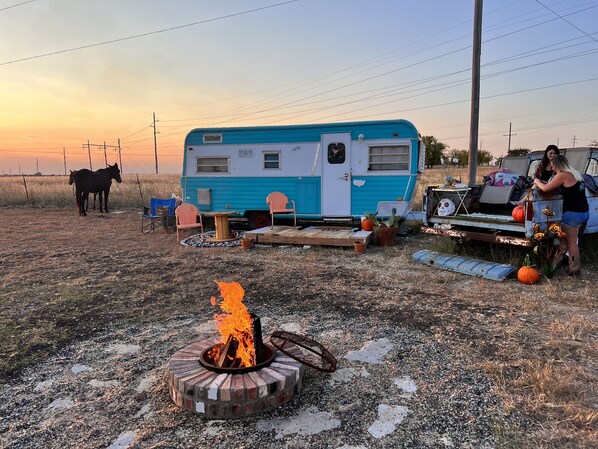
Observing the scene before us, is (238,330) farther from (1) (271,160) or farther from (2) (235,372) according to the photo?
(1) (271,160)

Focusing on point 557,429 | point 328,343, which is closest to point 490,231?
point 328,343

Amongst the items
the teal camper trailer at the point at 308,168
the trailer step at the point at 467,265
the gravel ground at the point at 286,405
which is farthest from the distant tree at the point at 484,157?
the gravel ground at the point at 286,405

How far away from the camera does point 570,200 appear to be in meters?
5.51

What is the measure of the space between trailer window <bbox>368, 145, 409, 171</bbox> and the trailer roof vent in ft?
11.8

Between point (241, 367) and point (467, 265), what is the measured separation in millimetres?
4283

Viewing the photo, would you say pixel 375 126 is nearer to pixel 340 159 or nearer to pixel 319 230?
pixel 340 159

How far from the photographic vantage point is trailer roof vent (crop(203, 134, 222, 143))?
10.0m

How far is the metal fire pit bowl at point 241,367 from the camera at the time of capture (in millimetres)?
2718

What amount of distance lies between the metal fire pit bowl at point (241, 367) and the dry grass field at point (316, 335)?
312 millimetres

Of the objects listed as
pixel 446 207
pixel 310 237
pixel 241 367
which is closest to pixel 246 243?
pixel 310 237

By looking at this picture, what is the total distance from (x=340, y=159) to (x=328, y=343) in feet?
20.2

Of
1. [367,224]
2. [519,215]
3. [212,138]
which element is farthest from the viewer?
[212,138]

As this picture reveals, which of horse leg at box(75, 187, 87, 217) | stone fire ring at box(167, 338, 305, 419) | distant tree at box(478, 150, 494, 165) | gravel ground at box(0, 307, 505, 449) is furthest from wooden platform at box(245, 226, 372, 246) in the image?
distant tree at box(478, 150, 494, 165)

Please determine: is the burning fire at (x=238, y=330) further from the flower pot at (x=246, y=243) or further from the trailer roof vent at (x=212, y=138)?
the trailer roof vent at (x=212, y=138)
